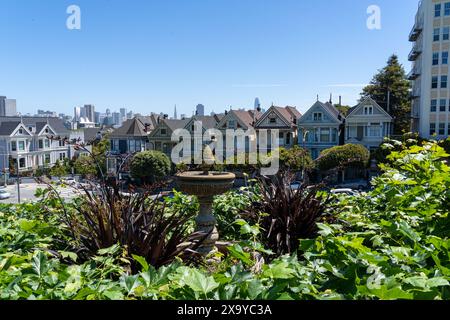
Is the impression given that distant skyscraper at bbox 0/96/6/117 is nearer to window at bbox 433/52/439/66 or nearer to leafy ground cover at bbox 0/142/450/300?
window at bbox 433/52/439/66

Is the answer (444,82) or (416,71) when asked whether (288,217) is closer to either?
(444,82)

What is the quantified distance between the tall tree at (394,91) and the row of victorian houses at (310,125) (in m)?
7.42

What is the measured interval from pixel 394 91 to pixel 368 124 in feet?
33.1

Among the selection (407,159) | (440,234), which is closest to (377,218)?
(407,159)

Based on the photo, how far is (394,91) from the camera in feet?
135

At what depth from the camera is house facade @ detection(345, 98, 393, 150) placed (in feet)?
109

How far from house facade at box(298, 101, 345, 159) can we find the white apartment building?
673 centimetres

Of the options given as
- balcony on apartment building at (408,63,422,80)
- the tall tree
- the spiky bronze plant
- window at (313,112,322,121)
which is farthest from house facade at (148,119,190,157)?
the spiky bronze plant

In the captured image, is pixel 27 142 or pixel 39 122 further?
pixel 39 122

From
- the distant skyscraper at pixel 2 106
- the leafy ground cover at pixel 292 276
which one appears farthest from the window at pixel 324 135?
the distant skyscraper at pixel 2 106

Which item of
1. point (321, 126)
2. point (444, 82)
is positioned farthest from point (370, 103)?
point (444, 82)
